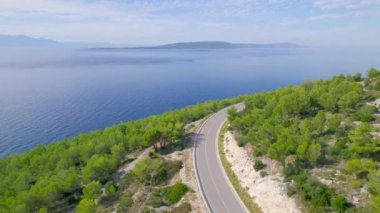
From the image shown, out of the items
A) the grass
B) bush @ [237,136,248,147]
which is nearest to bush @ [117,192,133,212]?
the grass

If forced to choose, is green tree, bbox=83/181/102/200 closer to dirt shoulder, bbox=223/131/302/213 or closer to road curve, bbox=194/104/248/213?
road curve, bbox=194/104/248/213

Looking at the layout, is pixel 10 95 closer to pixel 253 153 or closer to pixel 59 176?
pixel 59 176

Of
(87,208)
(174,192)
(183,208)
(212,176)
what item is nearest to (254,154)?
(212,176)

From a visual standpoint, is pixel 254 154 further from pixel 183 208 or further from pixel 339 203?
pixel 339 203

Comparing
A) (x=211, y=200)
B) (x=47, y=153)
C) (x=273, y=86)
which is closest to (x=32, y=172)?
(x=47, y=153)

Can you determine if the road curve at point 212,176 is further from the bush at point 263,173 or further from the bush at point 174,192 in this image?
the bush at point 263,173
